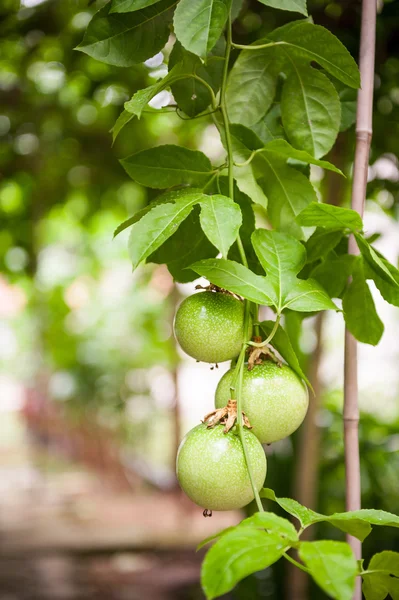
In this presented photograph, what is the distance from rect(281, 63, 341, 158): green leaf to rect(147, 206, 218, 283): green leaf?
0.50 ft

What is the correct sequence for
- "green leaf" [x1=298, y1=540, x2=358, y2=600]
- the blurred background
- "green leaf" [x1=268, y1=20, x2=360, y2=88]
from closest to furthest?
"green leaf" [x1=298, y1=540, x2=358, y2=600] → "green leaf" [x1=268, y1=20, x2=360, y2=88] → the blurred background

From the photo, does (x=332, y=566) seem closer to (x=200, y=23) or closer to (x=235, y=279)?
(x=235, y=279)

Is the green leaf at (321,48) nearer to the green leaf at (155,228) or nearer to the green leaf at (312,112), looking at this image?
the green leaf at (312,112)

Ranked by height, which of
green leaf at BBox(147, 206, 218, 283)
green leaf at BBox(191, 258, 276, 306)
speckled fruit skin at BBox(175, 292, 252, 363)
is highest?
green leaf at BBox(147, 206, 218, 283)

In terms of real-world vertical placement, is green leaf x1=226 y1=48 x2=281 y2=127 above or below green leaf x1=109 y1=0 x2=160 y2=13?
below

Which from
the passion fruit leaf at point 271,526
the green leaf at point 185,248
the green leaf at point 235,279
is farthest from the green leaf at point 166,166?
the passion fruit leaf at point 271,526

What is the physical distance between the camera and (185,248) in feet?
2.37

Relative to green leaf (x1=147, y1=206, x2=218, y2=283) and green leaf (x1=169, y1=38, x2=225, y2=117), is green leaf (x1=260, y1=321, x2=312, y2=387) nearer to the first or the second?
green leaf (x1=147, y1=206, x2=218, y2=283)

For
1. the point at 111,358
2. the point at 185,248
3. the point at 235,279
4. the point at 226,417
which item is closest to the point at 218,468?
the point at 226,417

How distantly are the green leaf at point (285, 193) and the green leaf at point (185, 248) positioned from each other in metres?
0.09

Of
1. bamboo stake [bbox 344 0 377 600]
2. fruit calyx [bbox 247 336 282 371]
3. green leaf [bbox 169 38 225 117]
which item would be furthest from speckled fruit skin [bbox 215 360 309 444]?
green leaf [bbox 169 38 225 117]

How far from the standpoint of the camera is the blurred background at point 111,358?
153cm

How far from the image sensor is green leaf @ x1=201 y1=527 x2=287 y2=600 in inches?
16.3

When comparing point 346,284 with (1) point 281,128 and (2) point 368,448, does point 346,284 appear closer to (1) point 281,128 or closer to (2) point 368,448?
(1) point 281,128
